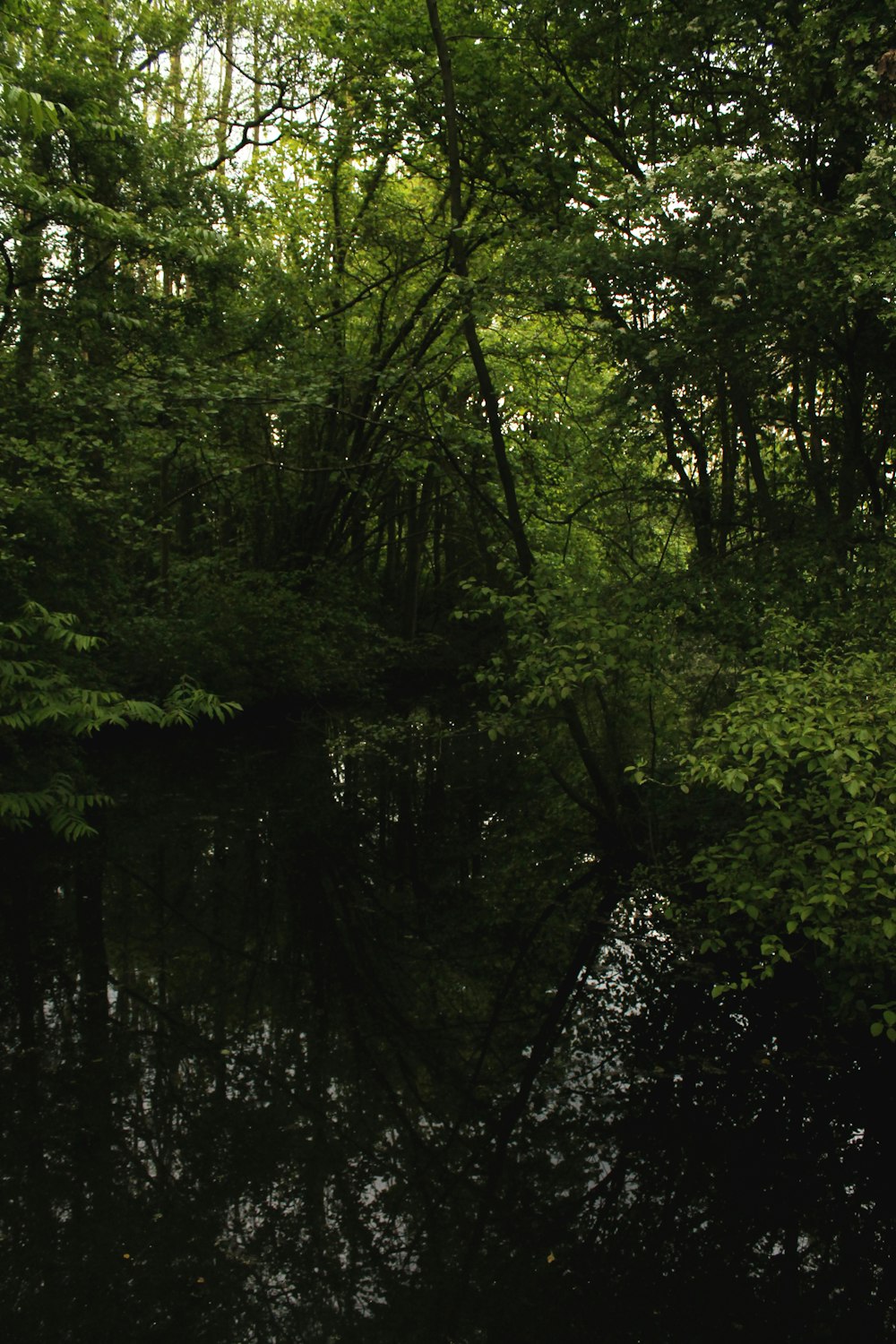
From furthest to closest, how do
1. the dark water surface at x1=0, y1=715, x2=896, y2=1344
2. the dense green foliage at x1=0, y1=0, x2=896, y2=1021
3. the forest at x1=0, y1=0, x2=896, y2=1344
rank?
the dense green foliage at x1=0, y1=0, x2=896, y2=1021 → the forest at x1=0, y1=0, x2=896, y2=1344 → the dark water surface at x1=0, y1=715, x2=896, y2=1344

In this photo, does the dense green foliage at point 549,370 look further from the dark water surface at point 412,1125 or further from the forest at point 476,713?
the dark water surface at point 412,1125

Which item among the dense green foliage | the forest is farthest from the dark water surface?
the dense green foliage

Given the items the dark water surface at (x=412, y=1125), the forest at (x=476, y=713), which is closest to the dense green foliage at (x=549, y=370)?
the forest at (x=476, y=713)

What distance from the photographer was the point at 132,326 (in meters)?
14.4

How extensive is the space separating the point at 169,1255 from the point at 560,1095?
287cm

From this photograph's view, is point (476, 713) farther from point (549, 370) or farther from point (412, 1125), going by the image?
point (412, 1125)

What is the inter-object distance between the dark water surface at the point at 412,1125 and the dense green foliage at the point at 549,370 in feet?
3.36

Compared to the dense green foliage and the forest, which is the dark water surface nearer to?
the forest

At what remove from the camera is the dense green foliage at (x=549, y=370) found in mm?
7992

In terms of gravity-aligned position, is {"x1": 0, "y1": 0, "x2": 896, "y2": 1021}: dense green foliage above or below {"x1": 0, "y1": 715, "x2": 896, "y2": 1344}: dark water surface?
above

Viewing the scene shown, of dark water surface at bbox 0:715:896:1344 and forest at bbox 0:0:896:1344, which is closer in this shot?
dark water surface at bbox 0:715:896:1344

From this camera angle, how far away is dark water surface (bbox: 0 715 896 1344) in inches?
191

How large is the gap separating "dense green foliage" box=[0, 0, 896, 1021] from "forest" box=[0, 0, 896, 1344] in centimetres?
8

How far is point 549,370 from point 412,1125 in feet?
33.7
